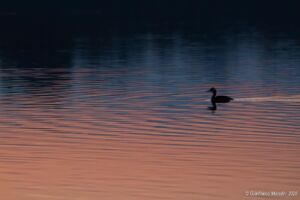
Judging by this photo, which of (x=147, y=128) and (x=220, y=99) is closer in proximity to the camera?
(x=147, y=128)

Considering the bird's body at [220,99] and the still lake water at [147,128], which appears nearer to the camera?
the still lake water at [147,128]

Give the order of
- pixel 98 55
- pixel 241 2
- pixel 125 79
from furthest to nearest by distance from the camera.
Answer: pixel 241 2, pixel 98 55, pixel 125 79

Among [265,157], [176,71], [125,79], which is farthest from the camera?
[176,71]

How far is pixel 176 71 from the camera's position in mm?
61812

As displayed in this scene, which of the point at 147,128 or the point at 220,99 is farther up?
the point at 147,128

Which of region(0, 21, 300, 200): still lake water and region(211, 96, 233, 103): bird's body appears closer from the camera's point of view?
region(0, 21, 300, 200): still lake water

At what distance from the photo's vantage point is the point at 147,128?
36000 mm

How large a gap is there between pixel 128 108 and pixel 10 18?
98985 millimetres

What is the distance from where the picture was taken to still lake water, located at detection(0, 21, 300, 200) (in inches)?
1038

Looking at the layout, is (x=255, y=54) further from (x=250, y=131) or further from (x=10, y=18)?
(x=10, y=18)

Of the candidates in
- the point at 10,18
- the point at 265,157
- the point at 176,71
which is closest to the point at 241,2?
the point at 10,18

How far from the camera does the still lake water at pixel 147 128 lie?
26359mm

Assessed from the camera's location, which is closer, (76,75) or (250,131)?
(250,131)

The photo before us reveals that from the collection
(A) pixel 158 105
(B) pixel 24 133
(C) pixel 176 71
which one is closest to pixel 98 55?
(C) pixel 176 71
